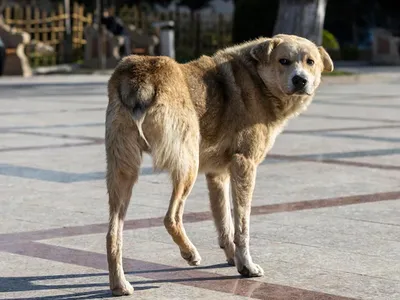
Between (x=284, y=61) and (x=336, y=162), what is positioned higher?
(x=284, y=61)

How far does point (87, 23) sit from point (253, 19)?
5640mm

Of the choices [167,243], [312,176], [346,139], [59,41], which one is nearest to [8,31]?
[59,41]

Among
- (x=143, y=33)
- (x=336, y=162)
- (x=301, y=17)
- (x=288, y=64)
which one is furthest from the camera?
(x=143, y=33)

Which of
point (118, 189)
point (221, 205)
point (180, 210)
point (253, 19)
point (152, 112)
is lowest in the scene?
point (253, 19)

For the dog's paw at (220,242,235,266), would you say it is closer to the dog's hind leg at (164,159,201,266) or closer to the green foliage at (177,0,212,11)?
the dog's hind leg at (164,159,201,266)

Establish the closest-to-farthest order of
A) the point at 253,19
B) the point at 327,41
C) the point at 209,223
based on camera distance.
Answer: the point at 209,223 → the point at 327,41 → the point at 253,19

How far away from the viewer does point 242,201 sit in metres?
6.41

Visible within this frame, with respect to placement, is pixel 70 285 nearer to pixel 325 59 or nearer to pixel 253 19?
pixel 325 59

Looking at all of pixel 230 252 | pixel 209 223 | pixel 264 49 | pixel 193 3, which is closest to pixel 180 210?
pixel 230 252

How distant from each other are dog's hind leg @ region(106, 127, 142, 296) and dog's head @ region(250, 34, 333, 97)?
1.04m

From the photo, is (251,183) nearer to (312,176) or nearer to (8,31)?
(312,176)

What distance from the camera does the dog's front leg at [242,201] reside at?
20.8 ft

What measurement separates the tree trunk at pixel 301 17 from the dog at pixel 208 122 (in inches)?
779

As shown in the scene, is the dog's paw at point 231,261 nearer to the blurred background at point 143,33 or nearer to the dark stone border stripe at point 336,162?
the dark stone border stripe at point 336,162
